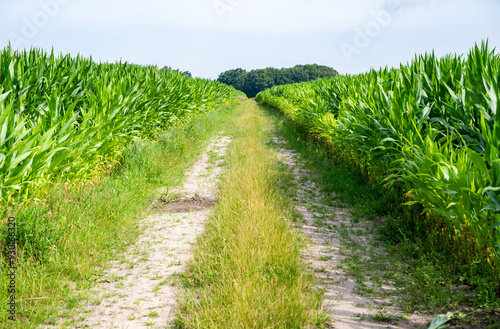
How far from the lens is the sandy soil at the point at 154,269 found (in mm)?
3254

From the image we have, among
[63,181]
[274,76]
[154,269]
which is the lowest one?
[154,269]

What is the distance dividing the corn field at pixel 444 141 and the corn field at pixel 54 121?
14.2 feet

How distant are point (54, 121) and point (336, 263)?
4354mm

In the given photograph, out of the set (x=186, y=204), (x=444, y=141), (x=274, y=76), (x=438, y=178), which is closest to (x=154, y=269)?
(x=186, y=204)

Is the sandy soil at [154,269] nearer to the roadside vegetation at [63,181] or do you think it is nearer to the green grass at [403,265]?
the roadside vegetation at [63,181]

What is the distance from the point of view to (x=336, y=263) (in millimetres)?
4336

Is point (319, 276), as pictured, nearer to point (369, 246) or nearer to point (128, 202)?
point (369, 246)

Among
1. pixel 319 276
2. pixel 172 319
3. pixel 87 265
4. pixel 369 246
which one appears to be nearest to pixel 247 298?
pixel 172 319

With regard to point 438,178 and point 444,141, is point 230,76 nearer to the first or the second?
point 444,141

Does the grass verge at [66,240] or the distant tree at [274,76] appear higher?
the distant tree at [274,76]

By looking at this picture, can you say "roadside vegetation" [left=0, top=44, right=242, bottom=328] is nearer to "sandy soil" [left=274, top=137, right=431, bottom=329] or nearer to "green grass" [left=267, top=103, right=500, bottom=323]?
"sandy soil" [left=274, top=137, right=431, bottom=329]

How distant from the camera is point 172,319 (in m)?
3.19

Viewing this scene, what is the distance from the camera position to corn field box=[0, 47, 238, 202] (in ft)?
13.8

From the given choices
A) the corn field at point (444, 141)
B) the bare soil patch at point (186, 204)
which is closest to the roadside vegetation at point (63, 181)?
the bare soil patch at point (186, 204)
